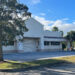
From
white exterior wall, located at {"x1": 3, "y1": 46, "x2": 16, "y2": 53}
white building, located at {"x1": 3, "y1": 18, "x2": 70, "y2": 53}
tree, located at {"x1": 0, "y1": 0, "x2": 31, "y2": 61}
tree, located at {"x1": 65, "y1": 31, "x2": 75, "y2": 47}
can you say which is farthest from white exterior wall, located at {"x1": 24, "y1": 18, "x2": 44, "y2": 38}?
tree, located at {"x1": 0, "y1": 0, "x2": 31, "y2": 61}

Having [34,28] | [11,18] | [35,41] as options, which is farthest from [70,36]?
[11,18]

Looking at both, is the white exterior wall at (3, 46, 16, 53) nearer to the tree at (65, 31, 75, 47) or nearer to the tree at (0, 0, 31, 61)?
the tree at (0, 0, 31, 61)

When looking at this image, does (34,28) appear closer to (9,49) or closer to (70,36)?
(9,49)

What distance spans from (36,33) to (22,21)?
19472mm

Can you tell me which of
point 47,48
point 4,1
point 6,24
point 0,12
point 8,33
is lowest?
point 47,48

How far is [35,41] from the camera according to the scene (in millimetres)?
35656

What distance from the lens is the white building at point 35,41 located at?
102 feet

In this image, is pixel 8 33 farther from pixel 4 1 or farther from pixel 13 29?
pixel 4 1

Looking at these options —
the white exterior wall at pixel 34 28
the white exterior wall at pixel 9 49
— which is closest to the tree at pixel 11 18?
the white exterior wall at pixel 9 49

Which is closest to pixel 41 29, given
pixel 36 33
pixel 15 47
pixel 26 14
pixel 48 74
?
pixel 36 33

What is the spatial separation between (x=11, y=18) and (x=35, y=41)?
22.3 m

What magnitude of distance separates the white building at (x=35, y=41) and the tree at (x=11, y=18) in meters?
15.8

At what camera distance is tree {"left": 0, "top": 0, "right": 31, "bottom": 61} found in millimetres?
13031

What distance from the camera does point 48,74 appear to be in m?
9.00
